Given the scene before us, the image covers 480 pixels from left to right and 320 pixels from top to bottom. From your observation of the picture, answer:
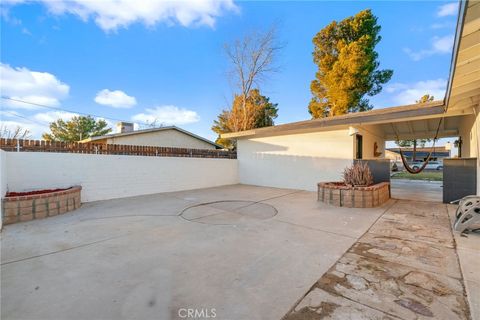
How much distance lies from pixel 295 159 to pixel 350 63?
943 centimetres

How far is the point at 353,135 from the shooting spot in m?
7.77

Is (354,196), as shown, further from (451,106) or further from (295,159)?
(295,159)

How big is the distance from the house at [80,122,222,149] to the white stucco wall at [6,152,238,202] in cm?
595

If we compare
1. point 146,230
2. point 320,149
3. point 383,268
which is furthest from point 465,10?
Result: point 320,149

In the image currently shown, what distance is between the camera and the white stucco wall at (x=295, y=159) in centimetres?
820

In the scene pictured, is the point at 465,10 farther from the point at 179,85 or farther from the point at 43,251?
the point at 179,85

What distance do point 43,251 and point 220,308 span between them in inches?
110

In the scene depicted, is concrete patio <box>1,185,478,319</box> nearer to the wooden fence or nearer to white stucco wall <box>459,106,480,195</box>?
white stucco wall <box>459,106,480,195</box>

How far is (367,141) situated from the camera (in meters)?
9.10

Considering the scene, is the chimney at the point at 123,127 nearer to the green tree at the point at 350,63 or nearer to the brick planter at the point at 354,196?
the brick planter at the point at 354,196

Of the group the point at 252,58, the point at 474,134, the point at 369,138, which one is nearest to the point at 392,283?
the point at 474,134

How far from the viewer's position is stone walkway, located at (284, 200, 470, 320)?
1.70 metres
